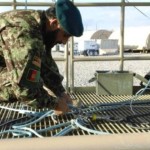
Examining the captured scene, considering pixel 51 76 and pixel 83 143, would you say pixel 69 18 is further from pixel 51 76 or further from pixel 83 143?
pixel 83 143

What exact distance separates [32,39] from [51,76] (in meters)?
1.01

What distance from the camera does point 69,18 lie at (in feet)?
10.9

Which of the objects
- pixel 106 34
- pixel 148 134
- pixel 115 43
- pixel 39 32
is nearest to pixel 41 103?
pixel 39 32

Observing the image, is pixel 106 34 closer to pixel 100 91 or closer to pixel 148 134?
pixel 100 91

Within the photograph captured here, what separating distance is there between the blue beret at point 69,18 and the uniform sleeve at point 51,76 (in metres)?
0.75

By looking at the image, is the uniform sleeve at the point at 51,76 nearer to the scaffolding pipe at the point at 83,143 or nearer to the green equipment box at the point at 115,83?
the green equipment box at the point at 115,83

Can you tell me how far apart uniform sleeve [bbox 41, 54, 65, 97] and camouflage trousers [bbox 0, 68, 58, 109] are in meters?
0.39

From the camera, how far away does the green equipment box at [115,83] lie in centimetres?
532

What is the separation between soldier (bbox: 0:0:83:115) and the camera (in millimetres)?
3285

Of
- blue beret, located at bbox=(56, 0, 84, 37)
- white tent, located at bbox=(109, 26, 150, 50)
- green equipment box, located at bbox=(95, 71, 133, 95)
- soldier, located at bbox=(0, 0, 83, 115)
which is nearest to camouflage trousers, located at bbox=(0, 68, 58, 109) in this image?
soldier, located at bbox=(0, 0, 83, 115)

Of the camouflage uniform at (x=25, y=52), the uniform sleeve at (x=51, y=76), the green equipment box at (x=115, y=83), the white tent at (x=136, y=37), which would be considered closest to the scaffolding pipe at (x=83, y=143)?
the camouflage uniform at (x=25, y=52)

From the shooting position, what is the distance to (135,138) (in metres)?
1.81

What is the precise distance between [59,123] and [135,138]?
2060 mm

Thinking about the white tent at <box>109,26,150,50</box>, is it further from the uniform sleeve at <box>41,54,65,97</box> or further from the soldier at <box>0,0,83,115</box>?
the soldier at <box>0,0,83,115</box>
